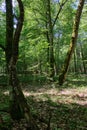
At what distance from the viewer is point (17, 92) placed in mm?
7625

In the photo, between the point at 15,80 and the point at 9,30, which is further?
the point at 9,30

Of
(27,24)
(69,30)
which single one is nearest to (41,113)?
(27,24)

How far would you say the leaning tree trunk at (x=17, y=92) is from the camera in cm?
701

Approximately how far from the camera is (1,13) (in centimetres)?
2686

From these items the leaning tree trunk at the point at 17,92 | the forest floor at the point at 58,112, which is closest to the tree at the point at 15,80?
the leaning tree trunk at the point at 17,92

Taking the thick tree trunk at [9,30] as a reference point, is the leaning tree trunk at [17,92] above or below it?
below

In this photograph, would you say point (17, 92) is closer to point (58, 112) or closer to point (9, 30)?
A: point (9, 30)

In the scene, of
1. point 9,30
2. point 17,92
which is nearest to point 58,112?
point 17,92

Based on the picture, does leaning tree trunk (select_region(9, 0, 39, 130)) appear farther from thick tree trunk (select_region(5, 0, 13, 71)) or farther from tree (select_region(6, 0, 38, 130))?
thick tree trunk (select_region(5, 0, 13, 71))

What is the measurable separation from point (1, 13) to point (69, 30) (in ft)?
41.1

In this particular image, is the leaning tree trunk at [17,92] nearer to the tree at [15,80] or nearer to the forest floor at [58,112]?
the tree at [15,80]

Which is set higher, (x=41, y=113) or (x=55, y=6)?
(x=55, y=6)

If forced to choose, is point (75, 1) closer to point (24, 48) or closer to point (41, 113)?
point (24, 48)

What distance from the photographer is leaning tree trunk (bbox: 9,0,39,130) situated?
23.0ft
